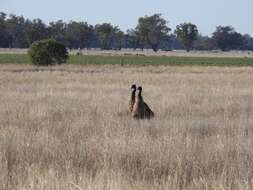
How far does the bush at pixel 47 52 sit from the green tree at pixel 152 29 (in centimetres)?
12769

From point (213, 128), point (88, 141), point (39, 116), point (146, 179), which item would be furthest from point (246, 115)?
point (146, 179)

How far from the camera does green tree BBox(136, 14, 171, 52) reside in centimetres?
18000

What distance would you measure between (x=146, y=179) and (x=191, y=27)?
170 metres

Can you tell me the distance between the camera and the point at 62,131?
11.0 m

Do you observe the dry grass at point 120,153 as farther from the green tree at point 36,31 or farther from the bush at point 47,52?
the green tree at point 36,31

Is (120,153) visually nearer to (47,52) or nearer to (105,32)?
(47,52)

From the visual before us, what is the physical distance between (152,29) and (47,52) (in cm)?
13072

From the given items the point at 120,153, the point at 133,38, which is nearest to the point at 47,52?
the point at 120,153

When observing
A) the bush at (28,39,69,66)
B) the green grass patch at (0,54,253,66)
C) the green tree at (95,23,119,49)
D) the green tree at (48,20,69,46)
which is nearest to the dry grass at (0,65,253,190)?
the bush at (28,39,69,66)

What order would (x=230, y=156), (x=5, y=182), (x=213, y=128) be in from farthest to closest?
(x=213, y=128)
(x=230, y=156)
(x=5, y=182)

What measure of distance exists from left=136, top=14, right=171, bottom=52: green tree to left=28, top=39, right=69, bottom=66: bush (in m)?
128

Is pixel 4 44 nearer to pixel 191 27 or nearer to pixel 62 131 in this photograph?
pixel 191 27

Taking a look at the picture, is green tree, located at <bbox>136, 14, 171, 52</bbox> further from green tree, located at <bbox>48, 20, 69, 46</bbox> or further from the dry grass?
the dry grass

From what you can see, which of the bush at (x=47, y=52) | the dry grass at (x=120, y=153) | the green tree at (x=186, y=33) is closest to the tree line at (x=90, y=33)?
the green tree at (x=186, y=33)
